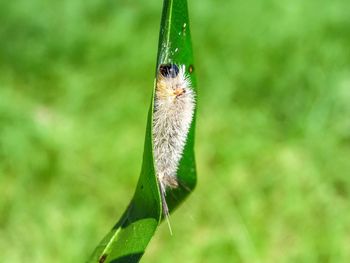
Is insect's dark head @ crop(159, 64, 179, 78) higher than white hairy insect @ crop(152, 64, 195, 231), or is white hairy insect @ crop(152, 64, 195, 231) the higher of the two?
insect's dark head @ crop(159, 64, 179, 78)

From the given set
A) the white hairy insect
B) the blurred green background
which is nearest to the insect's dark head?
the white hairy insect

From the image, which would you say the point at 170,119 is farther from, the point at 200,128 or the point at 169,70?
the point at 200,128

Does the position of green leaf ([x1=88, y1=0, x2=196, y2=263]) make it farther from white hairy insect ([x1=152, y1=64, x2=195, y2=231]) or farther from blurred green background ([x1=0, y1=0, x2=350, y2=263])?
blurred green background ([x1=0, y1=0, x2=350, y2=263])

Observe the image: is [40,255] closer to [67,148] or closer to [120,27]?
[67,148]

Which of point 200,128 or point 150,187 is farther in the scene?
point 200,128

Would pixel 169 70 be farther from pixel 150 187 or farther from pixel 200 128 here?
pixel 200 128

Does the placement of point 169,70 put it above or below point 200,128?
above

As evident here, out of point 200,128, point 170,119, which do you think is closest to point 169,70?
point 170,119

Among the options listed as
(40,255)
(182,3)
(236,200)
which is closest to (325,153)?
(236,200)
